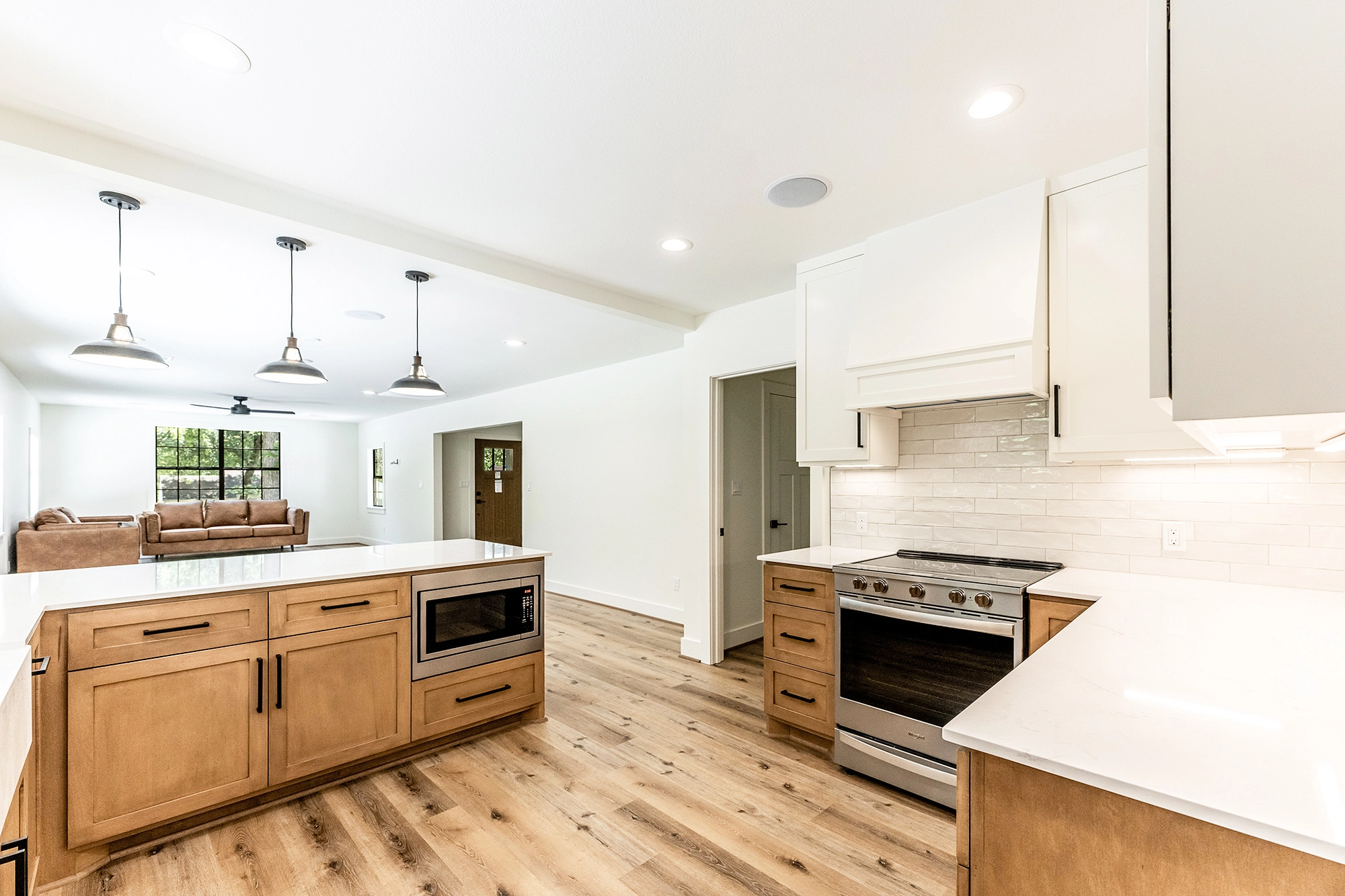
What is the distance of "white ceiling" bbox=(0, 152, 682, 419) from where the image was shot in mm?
2654

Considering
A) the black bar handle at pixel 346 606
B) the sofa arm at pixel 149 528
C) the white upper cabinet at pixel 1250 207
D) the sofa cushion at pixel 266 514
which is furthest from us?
the sofa cushion at pixel 266 514

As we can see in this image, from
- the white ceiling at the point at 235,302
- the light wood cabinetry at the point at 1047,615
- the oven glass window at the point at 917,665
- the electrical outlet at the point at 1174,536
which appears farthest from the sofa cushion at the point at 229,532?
the electrical outlet at the point at 1174,536

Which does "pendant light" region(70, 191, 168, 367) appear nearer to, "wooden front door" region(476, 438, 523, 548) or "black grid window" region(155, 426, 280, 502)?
"wooden front door" region(476, 438, 523, 548)

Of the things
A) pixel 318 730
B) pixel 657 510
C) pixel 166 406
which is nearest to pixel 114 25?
pixel 318 730

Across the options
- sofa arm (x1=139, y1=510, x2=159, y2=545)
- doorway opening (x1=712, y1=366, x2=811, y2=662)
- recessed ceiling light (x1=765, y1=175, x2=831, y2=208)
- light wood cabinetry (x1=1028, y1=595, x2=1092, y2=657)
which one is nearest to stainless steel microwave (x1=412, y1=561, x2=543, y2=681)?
A: doorway opening (x1=712, y1=366, x2=811, y2=662)

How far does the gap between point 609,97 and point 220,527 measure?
9811 millimetres

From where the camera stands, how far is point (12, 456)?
6.47m

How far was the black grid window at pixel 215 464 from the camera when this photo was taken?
995cm

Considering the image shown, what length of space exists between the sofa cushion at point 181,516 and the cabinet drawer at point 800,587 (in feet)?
31.0

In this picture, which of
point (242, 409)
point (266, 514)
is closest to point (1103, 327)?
point (242, 409)

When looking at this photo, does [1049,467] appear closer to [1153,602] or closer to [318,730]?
[1153,602]

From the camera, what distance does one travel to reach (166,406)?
941 centimetres

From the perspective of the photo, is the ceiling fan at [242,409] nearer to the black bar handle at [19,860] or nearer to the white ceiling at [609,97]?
the white ceiling at [609,97]

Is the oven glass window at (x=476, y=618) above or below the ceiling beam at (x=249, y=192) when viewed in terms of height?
below
